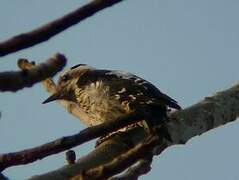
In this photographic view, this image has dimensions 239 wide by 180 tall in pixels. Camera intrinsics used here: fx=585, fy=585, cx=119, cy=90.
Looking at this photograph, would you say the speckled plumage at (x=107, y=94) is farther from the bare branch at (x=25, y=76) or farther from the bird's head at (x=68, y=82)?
the bare branch at (x=25, y=76)

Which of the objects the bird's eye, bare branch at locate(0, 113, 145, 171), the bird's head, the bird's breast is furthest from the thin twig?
the bird's eye

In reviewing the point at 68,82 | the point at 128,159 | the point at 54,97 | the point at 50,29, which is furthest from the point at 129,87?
the point at 50,29

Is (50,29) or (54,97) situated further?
(54,97)

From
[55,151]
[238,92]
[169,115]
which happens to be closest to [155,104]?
[169,115]

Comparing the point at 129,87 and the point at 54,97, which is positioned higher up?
the point at 129,87

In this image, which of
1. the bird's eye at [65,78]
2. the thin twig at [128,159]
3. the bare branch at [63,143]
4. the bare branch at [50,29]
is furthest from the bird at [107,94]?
the bare branch at [50,29]

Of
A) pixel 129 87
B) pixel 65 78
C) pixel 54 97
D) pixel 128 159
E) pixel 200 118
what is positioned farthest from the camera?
pixel 65 78

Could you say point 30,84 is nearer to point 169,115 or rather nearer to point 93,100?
point 169,115

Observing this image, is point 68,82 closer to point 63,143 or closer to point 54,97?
point 54,97
